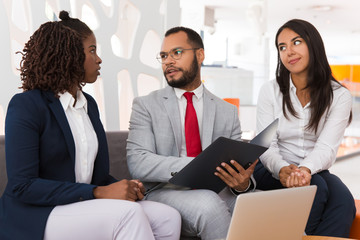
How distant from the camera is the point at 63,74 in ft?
5.16

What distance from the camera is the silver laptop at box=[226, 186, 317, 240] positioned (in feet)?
4.12

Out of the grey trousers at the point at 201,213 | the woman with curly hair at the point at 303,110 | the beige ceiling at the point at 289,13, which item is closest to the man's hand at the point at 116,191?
the grey trousers at the point at 201,213

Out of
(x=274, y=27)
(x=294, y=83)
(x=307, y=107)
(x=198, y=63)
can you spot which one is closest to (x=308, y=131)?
(x=307, y=107)

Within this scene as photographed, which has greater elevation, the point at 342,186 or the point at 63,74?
the point at 63,74

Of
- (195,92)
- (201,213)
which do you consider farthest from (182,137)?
(201,213)

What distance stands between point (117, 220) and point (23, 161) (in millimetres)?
384

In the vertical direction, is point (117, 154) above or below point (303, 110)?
below

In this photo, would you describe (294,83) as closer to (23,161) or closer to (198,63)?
(198,63)

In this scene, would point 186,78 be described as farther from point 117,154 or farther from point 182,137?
point 117,154

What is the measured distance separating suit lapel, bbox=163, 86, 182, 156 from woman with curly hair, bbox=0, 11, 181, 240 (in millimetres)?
465

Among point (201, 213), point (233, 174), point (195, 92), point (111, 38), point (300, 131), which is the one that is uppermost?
point (111, 38)

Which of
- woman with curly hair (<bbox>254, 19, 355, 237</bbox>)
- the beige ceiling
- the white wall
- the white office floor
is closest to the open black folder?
woman with curly hair (<bbox>254, 19, 355, 237</bbox>)

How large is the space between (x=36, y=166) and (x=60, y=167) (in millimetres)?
125

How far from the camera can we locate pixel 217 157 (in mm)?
1684
